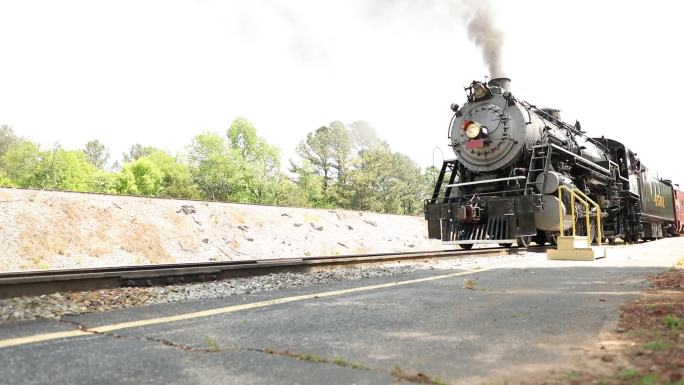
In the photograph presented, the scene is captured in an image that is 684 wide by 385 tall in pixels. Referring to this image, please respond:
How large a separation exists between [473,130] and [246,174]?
31.7 meters

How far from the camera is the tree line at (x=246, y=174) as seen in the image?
4231cm

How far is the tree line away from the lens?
4231 centimetres

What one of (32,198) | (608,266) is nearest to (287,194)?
(32,198)

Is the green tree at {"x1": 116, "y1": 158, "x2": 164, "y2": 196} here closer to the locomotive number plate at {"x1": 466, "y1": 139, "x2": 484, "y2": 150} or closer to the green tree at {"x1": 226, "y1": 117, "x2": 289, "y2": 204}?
the green tree at {"x1": 226, "y1": 117, "x2": 289, "y2": 204}

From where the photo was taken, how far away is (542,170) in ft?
38.2

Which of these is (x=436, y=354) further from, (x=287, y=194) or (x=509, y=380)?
(x=287, y=194)

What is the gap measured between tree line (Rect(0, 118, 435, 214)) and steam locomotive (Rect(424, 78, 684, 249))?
1146 inches

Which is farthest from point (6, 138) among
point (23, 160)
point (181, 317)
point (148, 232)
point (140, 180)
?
point (181, 317)

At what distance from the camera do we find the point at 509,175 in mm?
12523

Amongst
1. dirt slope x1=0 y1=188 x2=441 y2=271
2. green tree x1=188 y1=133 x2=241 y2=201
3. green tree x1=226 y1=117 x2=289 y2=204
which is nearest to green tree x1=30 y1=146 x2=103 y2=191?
green tree x1=188 y1=133 x2=241 y2=201

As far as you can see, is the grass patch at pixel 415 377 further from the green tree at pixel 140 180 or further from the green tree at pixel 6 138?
the green tree at pixel 6 138

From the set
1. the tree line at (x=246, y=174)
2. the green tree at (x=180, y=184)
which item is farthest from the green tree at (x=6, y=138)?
the green tree at (x=180, y=184)

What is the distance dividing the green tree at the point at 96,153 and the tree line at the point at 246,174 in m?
22.8

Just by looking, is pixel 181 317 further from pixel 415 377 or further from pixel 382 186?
pixel 382 186
